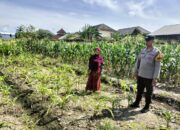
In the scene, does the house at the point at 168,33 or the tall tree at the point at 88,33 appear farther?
the house at the point at 168,33

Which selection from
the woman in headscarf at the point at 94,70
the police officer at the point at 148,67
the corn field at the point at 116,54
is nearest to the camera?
the police officer at the point at 148,67

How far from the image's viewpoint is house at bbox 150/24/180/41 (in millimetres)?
49500

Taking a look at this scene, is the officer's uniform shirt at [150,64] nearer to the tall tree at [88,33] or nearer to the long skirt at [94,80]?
the long skirt at [94,80]

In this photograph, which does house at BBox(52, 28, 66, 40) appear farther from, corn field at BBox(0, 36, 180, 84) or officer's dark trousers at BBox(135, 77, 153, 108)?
officer's dark trousers at BBox(135, 77, 153, 108)

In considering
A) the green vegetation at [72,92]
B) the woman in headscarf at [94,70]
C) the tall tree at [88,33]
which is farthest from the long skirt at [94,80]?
the tall tree at [88,33]

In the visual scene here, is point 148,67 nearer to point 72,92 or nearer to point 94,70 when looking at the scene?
point 94,70

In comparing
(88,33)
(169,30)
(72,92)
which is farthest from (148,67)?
(169,30)

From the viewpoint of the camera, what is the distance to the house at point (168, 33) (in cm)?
4950

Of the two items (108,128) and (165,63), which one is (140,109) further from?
(165,63)

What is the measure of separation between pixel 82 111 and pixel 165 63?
579 centimetres

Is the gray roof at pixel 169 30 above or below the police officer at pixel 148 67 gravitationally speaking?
above

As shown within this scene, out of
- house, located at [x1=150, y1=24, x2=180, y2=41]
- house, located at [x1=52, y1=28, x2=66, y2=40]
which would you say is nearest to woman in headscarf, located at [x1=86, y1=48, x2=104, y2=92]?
house, located at [x1=150, y1=24, x2=180, y2=41]

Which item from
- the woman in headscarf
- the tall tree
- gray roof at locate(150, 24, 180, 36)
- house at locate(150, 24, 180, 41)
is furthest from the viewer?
gray roof at locate(150, 24, 180, 36)

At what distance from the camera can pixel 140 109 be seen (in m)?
7.30
